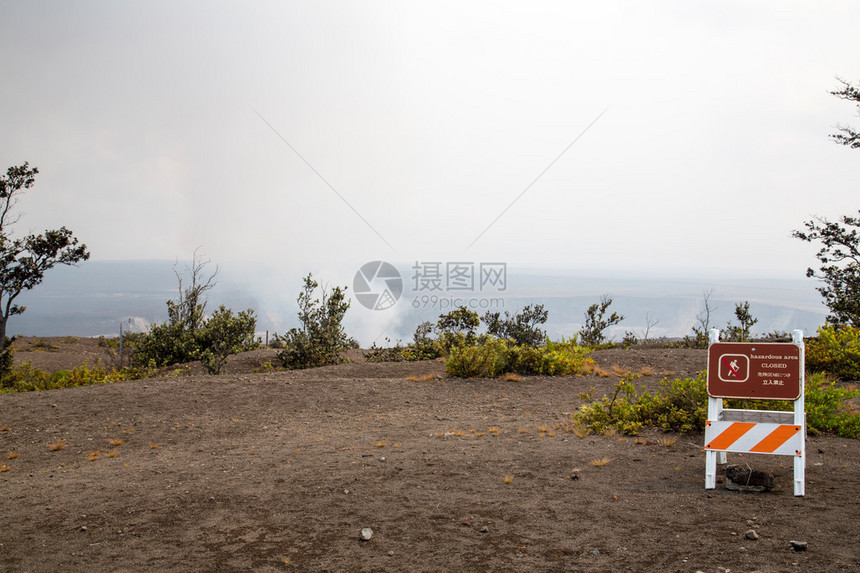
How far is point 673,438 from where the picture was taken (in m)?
8.10

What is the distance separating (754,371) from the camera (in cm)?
620

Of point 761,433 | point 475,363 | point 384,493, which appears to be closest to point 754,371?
point 761,433

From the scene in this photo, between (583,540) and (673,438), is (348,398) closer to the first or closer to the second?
(673,438)

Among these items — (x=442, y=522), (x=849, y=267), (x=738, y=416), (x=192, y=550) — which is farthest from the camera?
(x=849, y=267)

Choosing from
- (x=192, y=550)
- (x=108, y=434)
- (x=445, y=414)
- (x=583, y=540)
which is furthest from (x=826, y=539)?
(x=108, y=434)

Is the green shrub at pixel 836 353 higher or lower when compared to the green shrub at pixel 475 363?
higher

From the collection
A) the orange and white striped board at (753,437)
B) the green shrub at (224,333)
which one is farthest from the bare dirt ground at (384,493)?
the green shrub at (224,333)

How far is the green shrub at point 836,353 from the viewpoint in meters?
11.4

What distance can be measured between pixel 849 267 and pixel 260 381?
15.9 metres

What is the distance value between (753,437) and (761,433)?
0.08m

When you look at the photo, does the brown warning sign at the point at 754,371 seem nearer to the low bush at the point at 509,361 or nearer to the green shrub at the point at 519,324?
the low bush at the point at 509,361

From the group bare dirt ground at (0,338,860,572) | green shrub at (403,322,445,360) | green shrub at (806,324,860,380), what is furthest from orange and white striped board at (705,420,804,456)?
green shrub at (403,322,445,360)

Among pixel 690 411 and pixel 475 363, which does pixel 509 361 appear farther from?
pixel 690 411

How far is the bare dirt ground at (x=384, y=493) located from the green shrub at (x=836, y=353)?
431 cm
